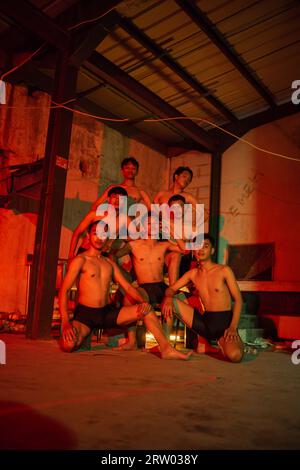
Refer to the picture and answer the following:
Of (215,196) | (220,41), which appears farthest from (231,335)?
(215,196)

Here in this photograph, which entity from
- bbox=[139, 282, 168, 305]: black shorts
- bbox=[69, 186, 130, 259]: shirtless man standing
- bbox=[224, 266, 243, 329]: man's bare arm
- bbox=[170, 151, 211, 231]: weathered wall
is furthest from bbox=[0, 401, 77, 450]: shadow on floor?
bbox=[170, 151, 211, 231]: weathered wall

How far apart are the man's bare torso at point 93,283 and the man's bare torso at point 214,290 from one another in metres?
1.15

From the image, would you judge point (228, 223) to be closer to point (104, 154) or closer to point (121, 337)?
point (104, 154)

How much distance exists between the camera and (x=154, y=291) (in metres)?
4.90

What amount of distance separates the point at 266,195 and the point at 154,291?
4.75 m

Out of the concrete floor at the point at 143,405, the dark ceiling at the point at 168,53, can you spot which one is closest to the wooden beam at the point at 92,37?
the dark ceiling at the point at 168,53

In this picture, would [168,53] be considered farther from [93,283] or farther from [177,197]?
[93,283]

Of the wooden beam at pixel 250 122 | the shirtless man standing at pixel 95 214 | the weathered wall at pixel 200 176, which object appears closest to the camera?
the shirtless man standing at pixel 95 214

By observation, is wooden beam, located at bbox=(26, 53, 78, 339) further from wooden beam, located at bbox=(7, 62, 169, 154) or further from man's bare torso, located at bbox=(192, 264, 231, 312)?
man's bare torso, located at bbox=(192, 264, 231, 312)

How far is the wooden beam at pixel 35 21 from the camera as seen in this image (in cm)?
457

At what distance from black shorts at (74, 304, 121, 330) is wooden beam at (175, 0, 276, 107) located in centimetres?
471

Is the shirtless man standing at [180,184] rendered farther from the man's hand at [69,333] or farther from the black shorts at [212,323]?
the man's hand at [69,333]

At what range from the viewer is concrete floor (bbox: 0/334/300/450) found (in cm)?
147

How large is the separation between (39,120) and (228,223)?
490cm
